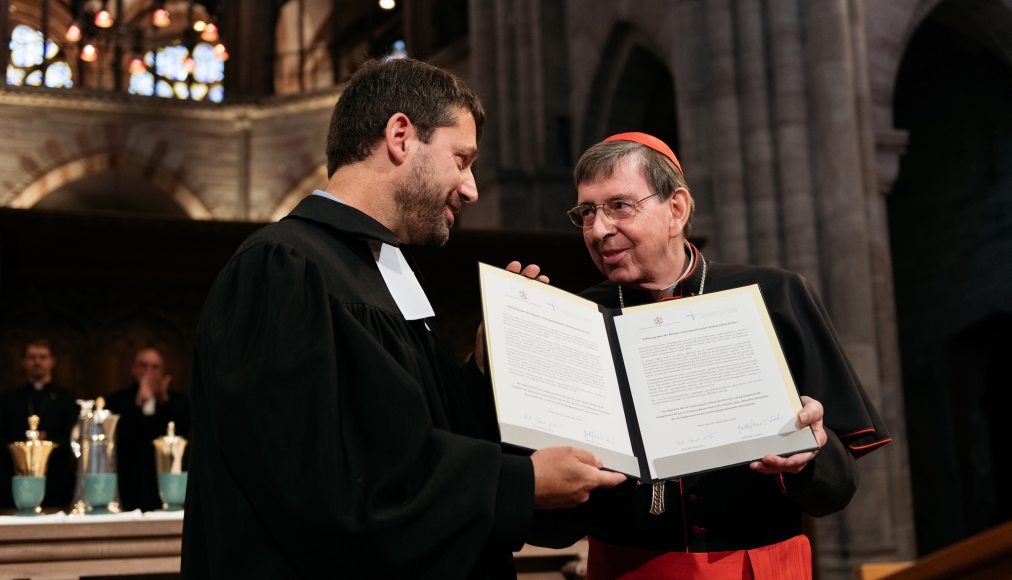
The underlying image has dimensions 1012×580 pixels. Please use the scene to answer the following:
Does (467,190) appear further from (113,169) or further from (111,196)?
(111,196)

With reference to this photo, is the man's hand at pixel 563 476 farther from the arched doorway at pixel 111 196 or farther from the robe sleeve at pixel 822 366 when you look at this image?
the arched doorway at pixel 111 196

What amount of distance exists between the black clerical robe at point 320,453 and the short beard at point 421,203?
0.83 ft

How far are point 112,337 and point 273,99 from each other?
8833 mm

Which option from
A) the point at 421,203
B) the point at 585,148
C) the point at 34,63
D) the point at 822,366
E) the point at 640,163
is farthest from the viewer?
the point at 34,63

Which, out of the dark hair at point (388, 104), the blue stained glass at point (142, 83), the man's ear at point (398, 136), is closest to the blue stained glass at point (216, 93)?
the blue stained glass at point (142, 83)

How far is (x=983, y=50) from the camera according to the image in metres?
12.0

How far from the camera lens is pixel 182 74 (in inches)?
769

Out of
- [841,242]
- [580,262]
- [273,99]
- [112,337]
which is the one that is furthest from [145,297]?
[273,99]

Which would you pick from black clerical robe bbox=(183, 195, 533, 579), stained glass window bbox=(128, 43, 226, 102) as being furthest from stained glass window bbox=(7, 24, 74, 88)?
black clerical robe bbox=(183, 195, 533, 579)

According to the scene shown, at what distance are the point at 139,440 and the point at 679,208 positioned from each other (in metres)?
5.48

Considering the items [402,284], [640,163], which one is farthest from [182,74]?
[402,284]

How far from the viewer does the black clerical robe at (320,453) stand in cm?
160

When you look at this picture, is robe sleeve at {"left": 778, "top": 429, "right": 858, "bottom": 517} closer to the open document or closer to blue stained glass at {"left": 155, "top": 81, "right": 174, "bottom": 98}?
the open document

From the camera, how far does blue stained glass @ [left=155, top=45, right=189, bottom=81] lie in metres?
19.5
